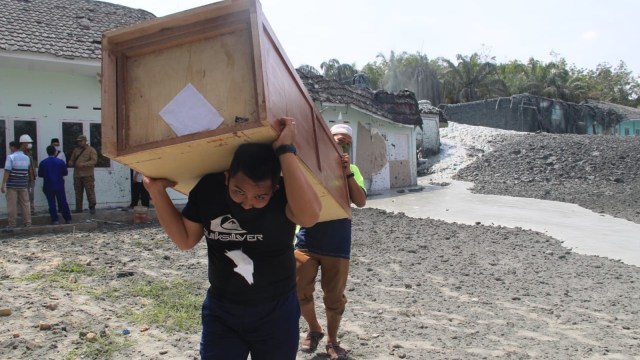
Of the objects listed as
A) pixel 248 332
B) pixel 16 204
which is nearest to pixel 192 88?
pixel 248 332

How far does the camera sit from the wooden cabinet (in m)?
2.21

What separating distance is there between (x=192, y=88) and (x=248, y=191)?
0.53 metres

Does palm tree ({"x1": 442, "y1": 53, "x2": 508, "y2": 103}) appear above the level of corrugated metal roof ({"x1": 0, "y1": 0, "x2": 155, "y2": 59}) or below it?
above

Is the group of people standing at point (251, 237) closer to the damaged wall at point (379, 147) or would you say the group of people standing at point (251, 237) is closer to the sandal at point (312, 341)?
the sandal at point (312, 341)

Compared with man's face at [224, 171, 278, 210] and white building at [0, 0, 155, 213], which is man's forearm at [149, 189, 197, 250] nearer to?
man's face at [224, 171, 278, 210]

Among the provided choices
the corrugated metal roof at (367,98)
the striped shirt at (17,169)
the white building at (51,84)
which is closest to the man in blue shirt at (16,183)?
the striped shirt at (17,169)

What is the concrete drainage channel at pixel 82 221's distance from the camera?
992 cm

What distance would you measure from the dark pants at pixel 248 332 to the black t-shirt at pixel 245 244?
4cm

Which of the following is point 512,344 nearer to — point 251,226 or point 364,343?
point 364,343

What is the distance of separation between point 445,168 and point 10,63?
812 inches

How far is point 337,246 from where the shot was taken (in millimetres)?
4039

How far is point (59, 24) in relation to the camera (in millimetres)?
13109

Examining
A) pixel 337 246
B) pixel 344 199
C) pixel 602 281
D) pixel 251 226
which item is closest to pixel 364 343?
pixel 337 246

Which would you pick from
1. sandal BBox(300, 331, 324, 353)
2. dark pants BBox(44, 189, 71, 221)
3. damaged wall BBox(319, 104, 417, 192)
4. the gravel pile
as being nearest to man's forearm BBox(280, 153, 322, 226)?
sandal BBox(300, 331, 324, 353)
